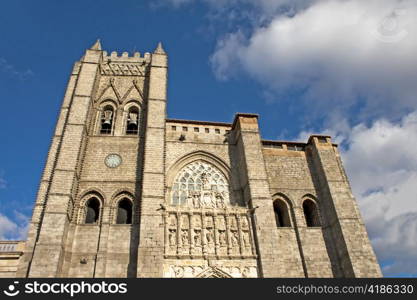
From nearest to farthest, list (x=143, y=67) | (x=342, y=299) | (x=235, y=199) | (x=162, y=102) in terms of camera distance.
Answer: (x=342, y=299)
(x=235, y=199)
(x=162, y=102)
(x=143, y=67)

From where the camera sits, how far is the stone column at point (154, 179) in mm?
11102

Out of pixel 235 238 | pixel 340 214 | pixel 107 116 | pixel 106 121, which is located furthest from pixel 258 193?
pixel 107 116

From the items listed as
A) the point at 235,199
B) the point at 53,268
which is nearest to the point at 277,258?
the point at 235,199

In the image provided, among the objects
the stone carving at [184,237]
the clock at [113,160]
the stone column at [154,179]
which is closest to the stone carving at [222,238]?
the stone carving at [184,237]

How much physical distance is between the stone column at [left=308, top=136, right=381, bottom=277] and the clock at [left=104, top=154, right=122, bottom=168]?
8716 mm

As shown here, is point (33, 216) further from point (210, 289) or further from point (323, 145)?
point (323, 145)

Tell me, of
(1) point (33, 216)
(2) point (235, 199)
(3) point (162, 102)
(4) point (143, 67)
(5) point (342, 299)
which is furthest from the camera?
(4) point (143, 67)

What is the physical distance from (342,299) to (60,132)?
497 inches

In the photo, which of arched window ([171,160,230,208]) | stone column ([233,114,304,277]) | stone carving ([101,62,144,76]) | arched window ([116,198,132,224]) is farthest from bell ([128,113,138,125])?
stone column ([233,114,304,277])

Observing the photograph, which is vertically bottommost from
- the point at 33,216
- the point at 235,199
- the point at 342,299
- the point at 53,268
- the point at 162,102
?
the point at 342,299

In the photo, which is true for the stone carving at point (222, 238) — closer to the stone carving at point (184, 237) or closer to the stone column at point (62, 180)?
the stone carving at point (184, 237)

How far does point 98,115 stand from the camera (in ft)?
53.1

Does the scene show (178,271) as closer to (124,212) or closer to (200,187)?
(124,212)

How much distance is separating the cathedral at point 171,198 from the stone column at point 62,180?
0.04 meters
